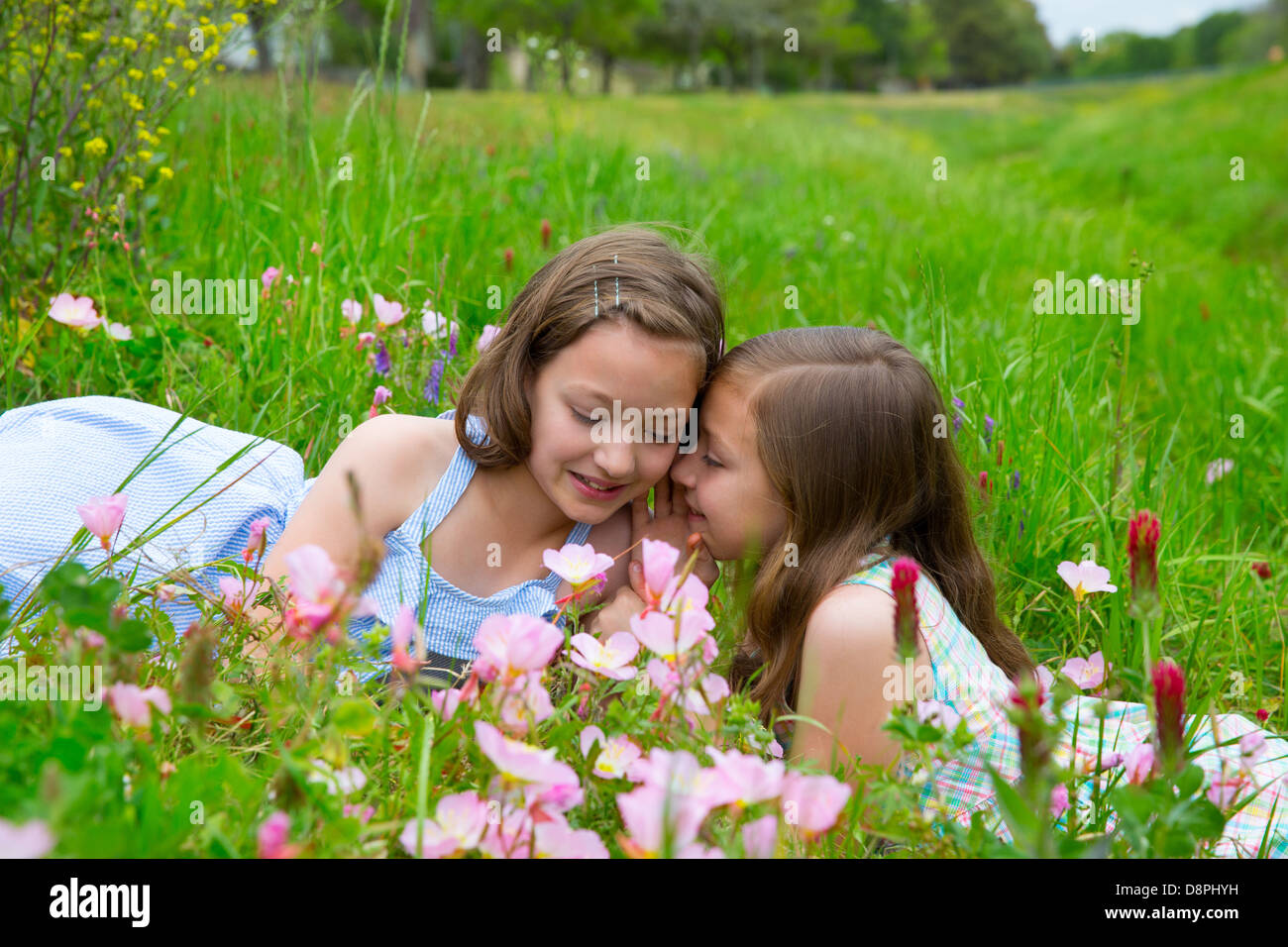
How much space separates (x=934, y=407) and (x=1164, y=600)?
74 cm

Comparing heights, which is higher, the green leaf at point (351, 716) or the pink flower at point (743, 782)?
the green leaf at point (351, 716)

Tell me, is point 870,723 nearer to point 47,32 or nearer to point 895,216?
point 47,32

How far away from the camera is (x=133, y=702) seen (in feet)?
3.35

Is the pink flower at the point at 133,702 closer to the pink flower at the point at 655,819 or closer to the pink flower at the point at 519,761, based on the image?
the pink flower at the point at 519,761

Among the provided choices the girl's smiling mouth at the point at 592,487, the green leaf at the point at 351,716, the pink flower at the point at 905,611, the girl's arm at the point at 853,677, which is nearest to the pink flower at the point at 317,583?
the green leaf at the point at 351,716

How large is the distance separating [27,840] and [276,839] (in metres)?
0.18

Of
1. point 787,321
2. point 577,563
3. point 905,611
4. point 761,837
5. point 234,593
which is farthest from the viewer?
point 787,321

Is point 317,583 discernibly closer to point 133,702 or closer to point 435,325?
point 133,702

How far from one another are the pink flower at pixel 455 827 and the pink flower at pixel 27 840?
355 millimetres

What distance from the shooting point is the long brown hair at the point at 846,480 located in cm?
213

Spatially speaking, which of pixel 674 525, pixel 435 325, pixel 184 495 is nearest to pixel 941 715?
pixel 674 525

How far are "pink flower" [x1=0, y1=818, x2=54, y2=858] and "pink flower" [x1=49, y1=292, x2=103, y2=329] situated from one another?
79.3 inches

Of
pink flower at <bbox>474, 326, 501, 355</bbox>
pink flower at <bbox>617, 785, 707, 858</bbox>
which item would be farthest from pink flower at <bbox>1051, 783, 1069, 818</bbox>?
pink flower at <bbox>474, 326, 501, 355</bbox>

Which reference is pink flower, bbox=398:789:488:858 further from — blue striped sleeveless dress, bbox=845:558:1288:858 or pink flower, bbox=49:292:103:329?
pink flower, bbox=49:292:103:329
